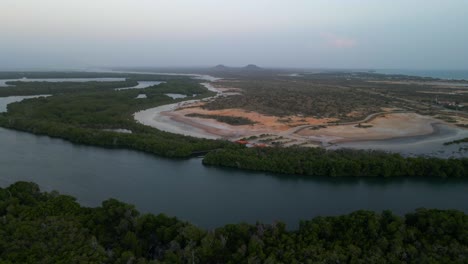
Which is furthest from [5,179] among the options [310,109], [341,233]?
[310,109]

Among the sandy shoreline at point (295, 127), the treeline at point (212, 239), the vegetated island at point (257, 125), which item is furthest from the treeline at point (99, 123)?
the treeline at point (212, 239)

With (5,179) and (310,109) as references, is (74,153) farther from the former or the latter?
(310,109)

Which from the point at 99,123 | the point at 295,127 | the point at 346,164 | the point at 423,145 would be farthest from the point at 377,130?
the point at 99,123

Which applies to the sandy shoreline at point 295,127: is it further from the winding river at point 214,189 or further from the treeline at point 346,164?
the winding river at point 214,189

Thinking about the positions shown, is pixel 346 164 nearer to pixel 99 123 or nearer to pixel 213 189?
pixel 213 189

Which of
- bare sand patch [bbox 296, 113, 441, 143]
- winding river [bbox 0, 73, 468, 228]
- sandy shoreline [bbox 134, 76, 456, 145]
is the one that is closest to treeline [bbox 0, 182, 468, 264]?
winding river [bbox 0, 73, 468, 228]

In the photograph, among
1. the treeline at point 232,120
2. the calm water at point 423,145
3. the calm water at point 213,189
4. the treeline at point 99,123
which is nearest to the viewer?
the calm water at point 213,189

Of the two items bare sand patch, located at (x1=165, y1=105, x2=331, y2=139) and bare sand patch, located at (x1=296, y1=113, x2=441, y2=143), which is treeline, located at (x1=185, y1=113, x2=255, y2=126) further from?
bare sand patch, located at (x1=296, y1=113, x2=441, y2=143)
